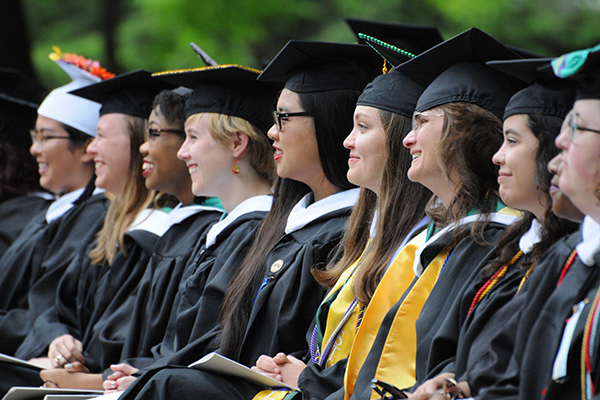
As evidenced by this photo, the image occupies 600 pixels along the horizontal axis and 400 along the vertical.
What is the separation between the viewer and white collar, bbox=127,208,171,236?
5027 mm

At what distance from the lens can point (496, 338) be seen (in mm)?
2344

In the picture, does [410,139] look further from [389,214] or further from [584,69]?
[584,69]

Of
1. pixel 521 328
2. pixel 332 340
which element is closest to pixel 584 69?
pixel 521 328

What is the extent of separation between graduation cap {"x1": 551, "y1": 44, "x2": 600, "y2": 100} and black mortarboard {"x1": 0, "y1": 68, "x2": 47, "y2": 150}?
18.4ft

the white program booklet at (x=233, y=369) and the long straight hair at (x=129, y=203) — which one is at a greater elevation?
the long straight hair at (x=129, y=203)

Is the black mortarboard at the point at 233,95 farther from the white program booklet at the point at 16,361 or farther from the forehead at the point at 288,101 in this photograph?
the white program booklet at the point at 16,361

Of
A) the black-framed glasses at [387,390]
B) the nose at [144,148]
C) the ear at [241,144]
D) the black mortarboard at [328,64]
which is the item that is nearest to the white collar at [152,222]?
the nose at [144,148]

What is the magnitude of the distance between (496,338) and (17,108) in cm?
568

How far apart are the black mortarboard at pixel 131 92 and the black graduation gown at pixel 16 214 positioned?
4.97 ft

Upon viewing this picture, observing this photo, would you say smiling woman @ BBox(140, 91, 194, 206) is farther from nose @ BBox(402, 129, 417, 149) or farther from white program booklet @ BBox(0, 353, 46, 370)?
nose @ BBox(402, 129, 417, 149)

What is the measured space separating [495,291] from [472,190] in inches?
18.9

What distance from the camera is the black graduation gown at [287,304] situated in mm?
3564

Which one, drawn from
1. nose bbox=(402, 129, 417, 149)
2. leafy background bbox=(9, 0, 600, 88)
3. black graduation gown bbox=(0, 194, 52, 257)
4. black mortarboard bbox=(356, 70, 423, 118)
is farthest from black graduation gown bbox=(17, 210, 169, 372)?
leafy background bbox=(9, 0, 600, 88)

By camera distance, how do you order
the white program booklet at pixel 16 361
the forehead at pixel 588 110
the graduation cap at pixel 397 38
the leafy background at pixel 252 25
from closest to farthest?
1. the forehead at pixel 588 110
2. the graduation cap at pixel 397 38
3. the white program booklet at pixel 16 361
4. the leafy background at pixel 252 25
